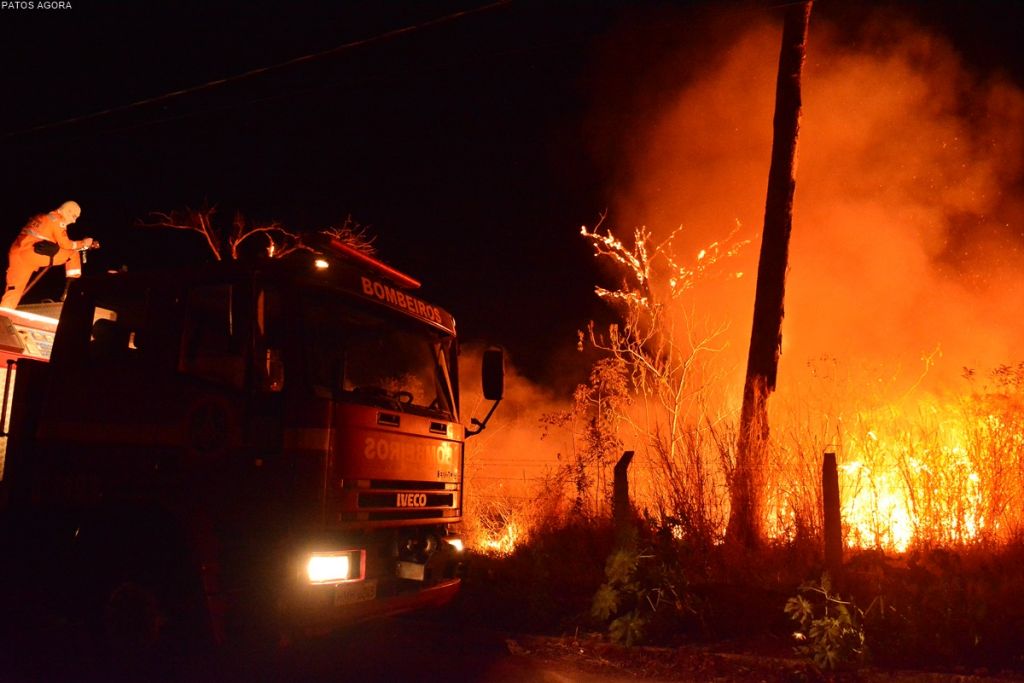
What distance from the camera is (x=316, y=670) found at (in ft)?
17.8

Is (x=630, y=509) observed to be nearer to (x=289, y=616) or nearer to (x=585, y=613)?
(x=585, y=613)

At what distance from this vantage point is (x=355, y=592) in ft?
15.3

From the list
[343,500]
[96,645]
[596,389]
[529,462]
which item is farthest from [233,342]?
[529,462]

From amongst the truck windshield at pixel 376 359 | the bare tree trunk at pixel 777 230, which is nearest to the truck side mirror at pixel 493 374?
the truck windshield at pixel 376 359

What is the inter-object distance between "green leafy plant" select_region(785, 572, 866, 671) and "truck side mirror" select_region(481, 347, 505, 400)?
9.17 ft

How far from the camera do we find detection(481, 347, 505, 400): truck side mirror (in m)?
6.47

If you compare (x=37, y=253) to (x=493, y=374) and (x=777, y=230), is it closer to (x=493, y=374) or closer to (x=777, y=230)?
(x=493, y=374)

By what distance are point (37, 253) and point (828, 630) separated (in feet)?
25.3

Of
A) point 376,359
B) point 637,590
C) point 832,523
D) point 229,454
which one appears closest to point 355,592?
point 229,454

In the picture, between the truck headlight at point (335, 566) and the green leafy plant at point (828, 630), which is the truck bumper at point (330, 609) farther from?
the green leafy plant at point (828, 630)

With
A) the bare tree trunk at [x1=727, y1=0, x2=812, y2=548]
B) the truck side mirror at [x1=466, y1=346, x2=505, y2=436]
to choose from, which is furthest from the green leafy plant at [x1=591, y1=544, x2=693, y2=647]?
the bare tree trunk at [x1=727, y1=0, x2=812, y2=548]

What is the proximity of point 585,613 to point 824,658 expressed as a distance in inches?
83.0

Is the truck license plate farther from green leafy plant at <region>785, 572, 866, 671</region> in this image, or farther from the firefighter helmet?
the firefighter helmet

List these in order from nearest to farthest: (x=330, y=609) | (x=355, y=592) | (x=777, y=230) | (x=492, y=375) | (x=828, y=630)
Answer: (x=330, y=609)
(x=355, y=592)
(x=828, y=630)
(x=492, y=375)
(x=777, y=230)
